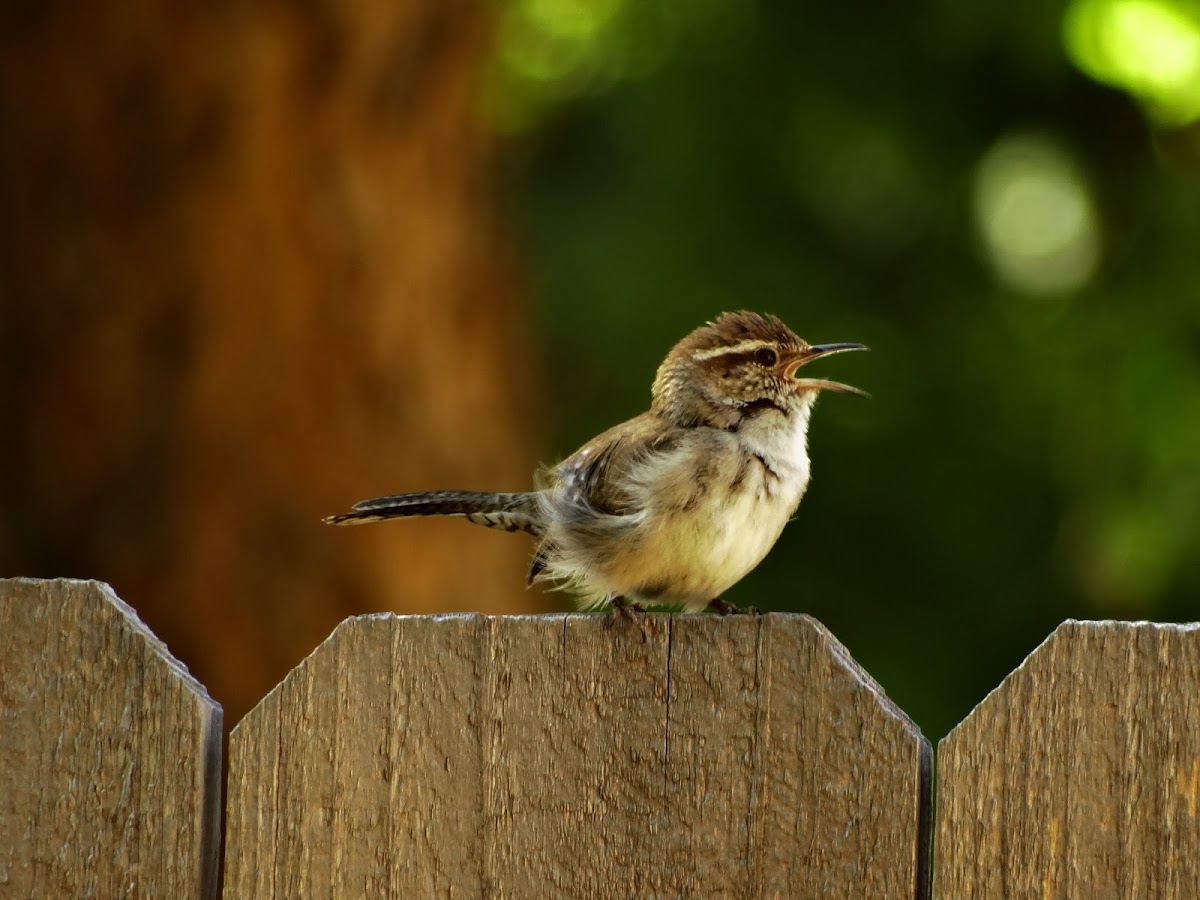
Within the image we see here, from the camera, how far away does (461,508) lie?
14.9ft

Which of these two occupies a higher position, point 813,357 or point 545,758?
point 813,357

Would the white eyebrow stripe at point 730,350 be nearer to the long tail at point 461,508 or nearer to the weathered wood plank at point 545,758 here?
the long tail at point 461,508

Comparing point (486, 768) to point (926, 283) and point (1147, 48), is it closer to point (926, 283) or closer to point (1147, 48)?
point (1147, 48)

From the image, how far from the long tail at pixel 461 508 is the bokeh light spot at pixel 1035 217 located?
3.20 m

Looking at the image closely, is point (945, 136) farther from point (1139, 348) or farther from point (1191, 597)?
point (1191, 597)

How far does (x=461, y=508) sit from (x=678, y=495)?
62 cm

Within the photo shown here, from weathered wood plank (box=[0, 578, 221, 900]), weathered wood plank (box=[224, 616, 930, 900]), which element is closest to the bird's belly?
weathered wood plank (box=[224, 616, 930, 900])

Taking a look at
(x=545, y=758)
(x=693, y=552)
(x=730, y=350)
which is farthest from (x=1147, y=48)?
(x=545, y=758)

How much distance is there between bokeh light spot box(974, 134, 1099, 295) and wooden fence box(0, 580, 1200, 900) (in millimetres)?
4772

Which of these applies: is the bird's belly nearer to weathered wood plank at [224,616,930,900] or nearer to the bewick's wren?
the bewick's wren

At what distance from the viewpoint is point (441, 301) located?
7898mm


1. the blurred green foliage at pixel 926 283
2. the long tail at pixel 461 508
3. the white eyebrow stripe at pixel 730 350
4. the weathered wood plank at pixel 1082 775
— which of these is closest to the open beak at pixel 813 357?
the white eyebrow stripe at pixel 730 350

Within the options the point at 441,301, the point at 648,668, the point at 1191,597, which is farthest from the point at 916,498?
the point at 648,668

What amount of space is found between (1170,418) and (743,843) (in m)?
4.14
